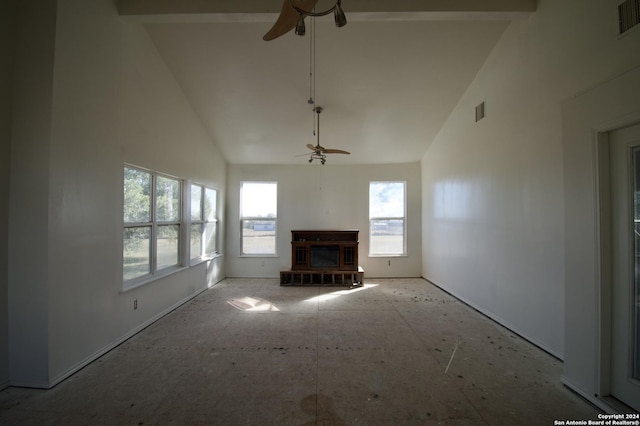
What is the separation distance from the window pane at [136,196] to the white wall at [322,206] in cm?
255

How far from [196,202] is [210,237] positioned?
0.97 m

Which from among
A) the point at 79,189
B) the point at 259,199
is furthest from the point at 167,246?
the point at 259,199

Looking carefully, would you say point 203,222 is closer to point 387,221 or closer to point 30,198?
point 30,198

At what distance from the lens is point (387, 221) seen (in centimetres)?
601

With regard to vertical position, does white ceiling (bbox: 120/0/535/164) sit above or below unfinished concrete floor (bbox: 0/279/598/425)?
above

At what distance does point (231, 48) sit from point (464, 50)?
121 inches

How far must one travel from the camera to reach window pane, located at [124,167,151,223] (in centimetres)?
305

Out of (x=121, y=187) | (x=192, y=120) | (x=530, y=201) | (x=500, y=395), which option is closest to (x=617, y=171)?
(x=530, y=201)

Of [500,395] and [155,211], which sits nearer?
[500,395]

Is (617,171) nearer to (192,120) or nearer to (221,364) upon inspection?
(221,364)

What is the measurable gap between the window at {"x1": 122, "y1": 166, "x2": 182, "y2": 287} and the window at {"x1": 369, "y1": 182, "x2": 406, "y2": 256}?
404 cm

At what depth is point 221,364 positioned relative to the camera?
7.95ft

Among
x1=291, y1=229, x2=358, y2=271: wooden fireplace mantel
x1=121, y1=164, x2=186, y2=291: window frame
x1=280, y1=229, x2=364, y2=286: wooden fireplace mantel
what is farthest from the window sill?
x1=291, y1=229, x2=358, y2=271: wooden fireplace mantel

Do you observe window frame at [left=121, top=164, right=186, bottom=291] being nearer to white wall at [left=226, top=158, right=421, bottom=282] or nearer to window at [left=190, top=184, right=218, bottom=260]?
window at [left=190, top=184, right=218, bottom=260]
